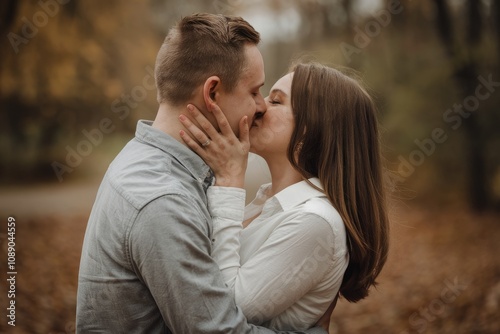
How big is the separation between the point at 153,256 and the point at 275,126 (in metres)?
0.75

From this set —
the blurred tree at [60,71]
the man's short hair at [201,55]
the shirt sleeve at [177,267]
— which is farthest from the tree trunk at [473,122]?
the shirt sleeve at [177,267]

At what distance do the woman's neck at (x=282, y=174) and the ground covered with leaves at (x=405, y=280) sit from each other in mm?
3277

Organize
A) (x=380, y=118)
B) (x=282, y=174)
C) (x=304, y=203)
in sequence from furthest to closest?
1. (x=380, y=118)
2. (x=282, y=174)
3. (x=304, y=203)

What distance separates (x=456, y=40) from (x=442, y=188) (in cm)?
175

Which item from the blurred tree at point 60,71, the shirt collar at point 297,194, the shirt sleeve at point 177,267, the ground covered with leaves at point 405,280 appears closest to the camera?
the shirt sleeve at point 177,267

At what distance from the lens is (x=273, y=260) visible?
5.56ft

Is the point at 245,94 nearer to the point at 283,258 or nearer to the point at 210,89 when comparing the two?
the point at 210,89

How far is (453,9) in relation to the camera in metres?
6.69

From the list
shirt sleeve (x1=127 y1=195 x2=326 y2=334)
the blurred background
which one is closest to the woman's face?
shirt sleeve (x1=127 y1=195 x2=326 y2=334)

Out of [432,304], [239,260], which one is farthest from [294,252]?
[432,304]

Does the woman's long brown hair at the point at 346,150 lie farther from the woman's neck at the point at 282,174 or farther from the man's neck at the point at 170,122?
the man's neck at the point at 170,122

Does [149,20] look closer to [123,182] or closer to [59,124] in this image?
[59,124]

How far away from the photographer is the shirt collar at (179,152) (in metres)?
1.72

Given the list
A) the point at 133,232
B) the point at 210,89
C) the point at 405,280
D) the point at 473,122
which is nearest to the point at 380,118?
the point at 473,122
